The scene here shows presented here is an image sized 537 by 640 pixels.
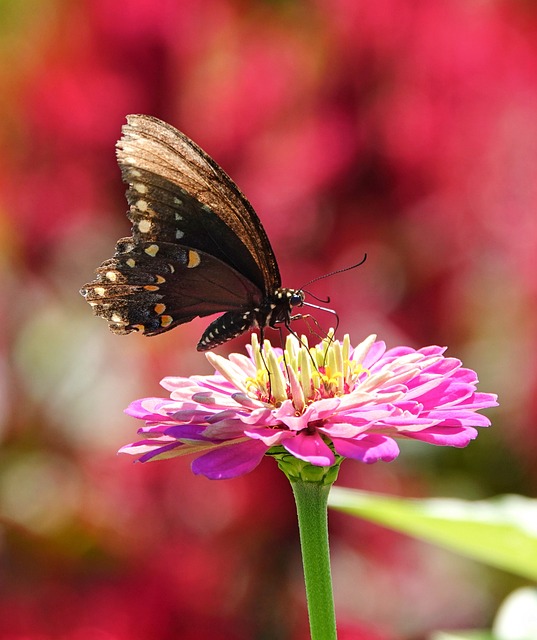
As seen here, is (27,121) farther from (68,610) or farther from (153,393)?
(68,610)

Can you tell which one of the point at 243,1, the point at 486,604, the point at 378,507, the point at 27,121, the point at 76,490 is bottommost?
the point at 378,507

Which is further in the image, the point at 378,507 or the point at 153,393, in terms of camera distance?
the point at 153,393

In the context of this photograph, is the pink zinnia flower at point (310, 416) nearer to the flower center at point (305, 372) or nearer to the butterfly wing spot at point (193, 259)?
the flower center at point (305, 372)

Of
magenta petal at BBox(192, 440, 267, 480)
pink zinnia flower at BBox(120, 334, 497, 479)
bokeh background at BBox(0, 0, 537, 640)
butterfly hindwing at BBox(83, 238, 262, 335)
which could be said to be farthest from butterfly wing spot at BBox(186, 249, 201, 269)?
bokeh background at BBox(0, 0, 537, 640)

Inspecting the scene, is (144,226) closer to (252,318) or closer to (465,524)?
(252,318)

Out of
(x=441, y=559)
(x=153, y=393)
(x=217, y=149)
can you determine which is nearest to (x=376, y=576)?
(x=441, y=559)

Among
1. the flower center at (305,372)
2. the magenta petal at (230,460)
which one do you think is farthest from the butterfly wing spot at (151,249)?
the magenta petal at (230,460)

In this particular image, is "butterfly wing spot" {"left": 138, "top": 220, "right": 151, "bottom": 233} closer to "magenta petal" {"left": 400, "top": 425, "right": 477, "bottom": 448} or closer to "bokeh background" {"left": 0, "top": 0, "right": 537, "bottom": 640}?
"magenta petal" {"left": 400, "top": 425, "right": 477, "bottom": 448}
